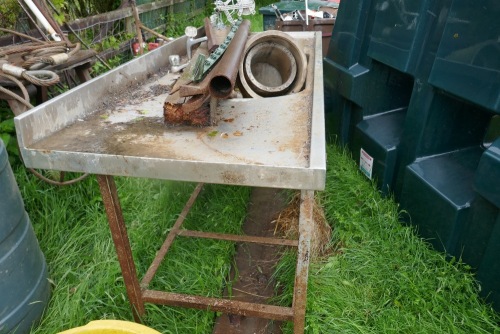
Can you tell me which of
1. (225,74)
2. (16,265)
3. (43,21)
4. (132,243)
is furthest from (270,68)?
(16,265)

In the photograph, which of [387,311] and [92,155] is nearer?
[92,155]

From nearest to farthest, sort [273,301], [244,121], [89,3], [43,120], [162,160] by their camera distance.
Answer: [162,160] < [43,120] < [244,121] < [273,301] < [89,3]

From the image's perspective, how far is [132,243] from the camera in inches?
97.5

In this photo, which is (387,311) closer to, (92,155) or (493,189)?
(493,189)

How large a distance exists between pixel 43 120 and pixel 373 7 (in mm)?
2181

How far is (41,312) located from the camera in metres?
2.04

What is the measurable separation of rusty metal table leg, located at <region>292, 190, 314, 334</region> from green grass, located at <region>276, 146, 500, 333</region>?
0.76ft

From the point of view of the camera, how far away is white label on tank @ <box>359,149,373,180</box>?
2.70 meters

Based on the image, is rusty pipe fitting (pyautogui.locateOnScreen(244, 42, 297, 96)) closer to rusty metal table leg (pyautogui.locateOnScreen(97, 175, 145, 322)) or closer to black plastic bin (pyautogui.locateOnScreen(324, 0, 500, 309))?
black plastic bin (pyautogui.locateOnScreen(324, 0, 500, 309))

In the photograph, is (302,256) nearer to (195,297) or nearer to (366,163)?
(195,297)

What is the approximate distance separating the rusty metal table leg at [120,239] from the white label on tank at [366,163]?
5.56 feet

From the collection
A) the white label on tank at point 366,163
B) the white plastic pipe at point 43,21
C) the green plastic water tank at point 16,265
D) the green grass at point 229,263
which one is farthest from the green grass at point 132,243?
the white plastic pipe at point 43,21

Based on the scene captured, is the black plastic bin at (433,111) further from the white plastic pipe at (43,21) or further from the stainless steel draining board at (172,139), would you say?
the white plastic pipe at (43,21)

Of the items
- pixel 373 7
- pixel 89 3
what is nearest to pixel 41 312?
pixel 373 7
